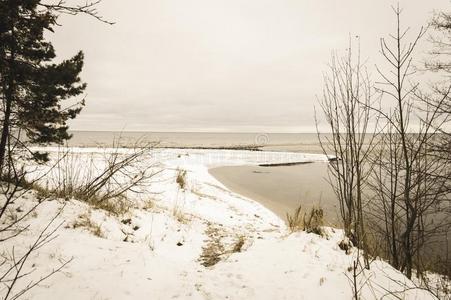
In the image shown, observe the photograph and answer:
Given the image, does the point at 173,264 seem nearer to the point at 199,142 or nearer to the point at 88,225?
the point at 88,225

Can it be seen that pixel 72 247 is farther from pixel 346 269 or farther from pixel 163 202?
pixel 163 202

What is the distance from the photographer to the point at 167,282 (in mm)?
3691

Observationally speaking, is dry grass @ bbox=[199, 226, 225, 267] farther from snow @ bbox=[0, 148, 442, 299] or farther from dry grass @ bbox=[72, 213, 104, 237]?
dry grass @ bbox=[72, 213, 104, 237]

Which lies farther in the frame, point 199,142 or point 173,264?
point 199,142

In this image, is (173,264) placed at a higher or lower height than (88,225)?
lower

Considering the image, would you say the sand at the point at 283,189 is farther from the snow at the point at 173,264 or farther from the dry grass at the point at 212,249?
the snow at the point at 173,264

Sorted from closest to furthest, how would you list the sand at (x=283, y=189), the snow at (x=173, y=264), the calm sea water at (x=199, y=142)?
the snow at (x=173, y=264) → the sand at (x=283, y=189) → the calm sea water at (x=199, y=142)

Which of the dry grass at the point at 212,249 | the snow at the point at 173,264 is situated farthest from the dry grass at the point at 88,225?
the dry grass at the point at 212,249

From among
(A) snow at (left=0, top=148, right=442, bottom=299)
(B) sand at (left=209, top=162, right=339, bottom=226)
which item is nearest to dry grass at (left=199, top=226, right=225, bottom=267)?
(A) snow at (left=0, top=148, right=442, bottom=299)

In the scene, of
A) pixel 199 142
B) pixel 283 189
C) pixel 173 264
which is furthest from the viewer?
pixel 199 142

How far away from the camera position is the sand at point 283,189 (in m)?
11.6

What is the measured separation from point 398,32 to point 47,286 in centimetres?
499

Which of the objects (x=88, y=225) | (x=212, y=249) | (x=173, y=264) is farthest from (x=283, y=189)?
(x=88, y=225)

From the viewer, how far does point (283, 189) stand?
14938 millimetres
